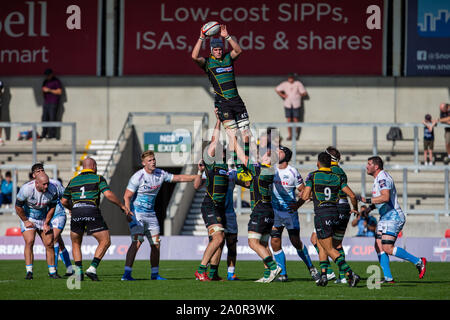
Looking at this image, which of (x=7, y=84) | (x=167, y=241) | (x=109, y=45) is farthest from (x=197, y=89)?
(x=167, y=241)

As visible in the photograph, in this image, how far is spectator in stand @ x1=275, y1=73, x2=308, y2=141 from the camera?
30556 mm

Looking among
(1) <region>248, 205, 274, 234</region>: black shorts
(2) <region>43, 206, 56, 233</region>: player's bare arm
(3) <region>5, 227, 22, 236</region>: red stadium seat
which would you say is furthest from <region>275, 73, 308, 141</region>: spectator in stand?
(1) <region>248, 205, 274, 234</region>: black shorts

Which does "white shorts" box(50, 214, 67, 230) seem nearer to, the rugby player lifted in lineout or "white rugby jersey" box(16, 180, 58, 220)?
"white rugby jersey" box(16, 180, 58, 220)

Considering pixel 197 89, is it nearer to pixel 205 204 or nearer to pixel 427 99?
pixel 427 99

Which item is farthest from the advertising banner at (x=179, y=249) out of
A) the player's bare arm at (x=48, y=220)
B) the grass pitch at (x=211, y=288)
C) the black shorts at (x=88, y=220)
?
the black shorts at (x=88, y=220)

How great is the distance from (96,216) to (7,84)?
1845 centimetres

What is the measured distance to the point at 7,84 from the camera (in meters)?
32.8

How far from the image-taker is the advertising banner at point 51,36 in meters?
32.3

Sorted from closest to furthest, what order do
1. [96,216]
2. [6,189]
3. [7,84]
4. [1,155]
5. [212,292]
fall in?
[212,292], [96,216], [6,189], [1,155], [7,84]

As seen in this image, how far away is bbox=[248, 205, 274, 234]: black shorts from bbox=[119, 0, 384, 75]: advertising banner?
53.2 feet

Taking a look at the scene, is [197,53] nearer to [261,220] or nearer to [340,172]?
[261,220]

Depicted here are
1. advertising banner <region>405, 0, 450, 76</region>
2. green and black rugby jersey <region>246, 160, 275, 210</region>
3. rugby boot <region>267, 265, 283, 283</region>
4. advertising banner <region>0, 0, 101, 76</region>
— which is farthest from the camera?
advertising banner <region>0, 0, 101, 76</region>

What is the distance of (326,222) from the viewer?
47.9 ft

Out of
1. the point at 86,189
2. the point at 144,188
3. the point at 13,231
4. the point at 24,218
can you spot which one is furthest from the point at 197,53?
the point at 13,231
